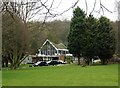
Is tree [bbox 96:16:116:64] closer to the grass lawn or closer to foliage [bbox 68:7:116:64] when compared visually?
foliage [bbox 68:7:116:64]

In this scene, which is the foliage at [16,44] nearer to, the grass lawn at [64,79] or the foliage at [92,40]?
the grass lawn at [64,79]

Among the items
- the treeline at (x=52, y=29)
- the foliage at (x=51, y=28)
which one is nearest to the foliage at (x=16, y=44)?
the treeline at (x=52, y=29)

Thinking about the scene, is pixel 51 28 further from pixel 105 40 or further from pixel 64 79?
pixel 105 40

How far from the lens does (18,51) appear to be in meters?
52.6

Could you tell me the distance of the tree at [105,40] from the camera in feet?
194

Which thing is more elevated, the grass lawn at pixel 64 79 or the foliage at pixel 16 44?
the foliage at pixel 16 44

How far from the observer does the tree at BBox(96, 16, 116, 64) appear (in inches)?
2330

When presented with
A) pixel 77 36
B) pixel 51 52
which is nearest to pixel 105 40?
pixel 77 36

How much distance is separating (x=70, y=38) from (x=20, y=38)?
14181mm

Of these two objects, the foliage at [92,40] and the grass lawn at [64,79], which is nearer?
the grass lawn at [64,79]

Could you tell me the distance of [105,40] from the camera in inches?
2356

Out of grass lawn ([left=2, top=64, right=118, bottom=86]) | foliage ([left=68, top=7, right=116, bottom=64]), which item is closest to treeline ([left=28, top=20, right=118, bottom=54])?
grass lawn ([left=2, top=64, right=118, bottom=86])

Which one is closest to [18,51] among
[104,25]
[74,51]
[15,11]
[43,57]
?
[74,51]

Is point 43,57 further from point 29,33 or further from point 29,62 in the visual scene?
point 29,33
